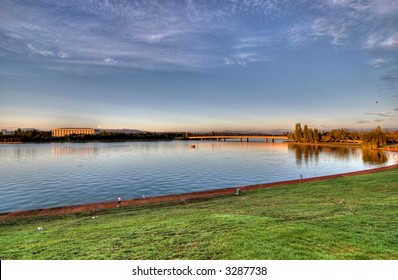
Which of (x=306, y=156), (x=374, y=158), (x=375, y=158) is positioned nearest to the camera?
(x=375, y=158)

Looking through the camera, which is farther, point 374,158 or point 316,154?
point 316,154

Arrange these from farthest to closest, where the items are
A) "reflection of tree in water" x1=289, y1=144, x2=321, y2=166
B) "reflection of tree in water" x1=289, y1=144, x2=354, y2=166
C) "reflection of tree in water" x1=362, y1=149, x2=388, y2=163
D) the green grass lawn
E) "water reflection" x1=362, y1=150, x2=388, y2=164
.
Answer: "reflection of tree in water" x1=289, y1=144, x2=354, y2=166, "reflection of tree in water" x1=289, y1=144, x2=321, y2=166, "reflection of tree in water" x1=362, y1=149, x2=388, y2=163, "water reflection" x1=362, y1=150, x2=388, y2=164, the green grass lawn

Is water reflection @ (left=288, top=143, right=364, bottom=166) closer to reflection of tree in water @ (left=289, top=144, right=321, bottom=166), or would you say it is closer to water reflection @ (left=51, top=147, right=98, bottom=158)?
reflection of tree in water @ (left=289, top=144, right=321, bottom=166)

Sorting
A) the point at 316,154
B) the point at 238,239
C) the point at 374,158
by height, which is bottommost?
the point at 316,154

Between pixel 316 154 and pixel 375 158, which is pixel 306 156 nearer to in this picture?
pixel 316 154

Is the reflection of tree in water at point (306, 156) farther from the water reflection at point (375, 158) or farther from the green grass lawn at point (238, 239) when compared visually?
the green grass lawn at point (238, 239)

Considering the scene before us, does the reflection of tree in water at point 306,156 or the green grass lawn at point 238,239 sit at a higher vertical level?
the green grass lawn at point 238,239

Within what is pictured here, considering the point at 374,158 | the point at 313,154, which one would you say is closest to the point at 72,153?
the point at 313,154

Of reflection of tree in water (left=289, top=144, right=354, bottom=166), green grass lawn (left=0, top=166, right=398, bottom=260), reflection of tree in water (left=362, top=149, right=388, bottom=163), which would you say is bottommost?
reflection of tree in water (left=289, top=144, right=354, bottom=166)

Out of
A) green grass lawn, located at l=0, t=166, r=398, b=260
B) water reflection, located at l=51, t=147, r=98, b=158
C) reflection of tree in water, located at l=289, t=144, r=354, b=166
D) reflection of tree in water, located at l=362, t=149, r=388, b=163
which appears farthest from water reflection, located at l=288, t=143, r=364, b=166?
water reflection, located at l=51, t=147, r=98, b=158

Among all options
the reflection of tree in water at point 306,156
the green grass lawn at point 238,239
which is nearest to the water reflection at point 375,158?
the reflection of tree in water at point 306,156

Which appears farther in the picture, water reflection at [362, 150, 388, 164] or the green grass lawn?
water reflection at [362, 150, 388, 164]

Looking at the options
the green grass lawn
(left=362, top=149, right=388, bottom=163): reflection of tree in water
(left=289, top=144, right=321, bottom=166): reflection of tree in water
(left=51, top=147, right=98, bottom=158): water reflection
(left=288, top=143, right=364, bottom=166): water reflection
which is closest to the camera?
the green grass lawn

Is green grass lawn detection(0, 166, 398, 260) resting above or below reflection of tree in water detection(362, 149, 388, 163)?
above
